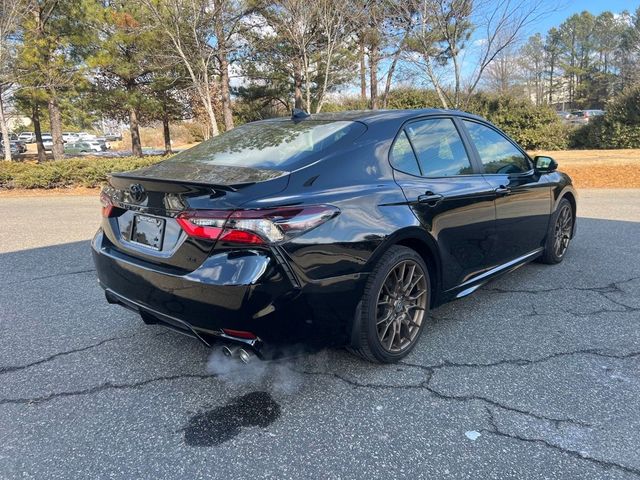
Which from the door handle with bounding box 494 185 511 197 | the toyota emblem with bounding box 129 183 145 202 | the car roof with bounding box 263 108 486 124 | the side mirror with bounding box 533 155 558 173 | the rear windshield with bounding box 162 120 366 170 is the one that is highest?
the car roof with bounding box 263 108 486 124

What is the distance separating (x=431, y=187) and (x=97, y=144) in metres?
42.3

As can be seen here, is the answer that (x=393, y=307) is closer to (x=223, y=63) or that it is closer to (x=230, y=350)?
(x=230, y=350)

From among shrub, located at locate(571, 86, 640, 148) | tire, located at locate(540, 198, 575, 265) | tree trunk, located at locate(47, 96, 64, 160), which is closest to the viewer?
tire, located at locate(540, 198, 575, 265)

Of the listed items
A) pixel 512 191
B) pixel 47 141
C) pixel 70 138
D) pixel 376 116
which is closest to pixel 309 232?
pixel 376 116

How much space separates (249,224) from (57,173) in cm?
1290

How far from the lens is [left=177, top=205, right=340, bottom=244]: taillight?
2.24m

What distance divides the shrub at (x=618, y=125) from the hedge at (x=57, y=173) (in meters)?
18.6

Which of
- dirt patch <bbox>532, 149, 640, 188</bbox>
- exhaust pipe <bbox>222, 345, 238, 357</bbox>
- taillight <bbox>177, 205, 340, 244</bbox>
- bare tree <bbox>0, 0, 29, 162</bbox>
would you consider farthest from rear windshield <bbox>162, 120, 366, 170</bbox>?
bare tree <bbox>0, 0, 29, 162</bbox>

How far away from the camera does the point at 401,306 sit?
294cm

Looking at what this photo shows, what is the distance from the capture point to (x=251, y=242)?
2.24 m

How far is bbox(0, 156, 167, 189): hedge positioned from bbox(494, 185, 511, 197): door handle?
38.4 ft

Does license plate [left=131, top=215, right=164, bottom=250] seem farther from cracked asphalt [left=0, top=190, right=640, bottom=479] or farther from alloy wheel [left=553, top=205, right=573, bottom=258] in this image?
alloy wheel [left=553, top=205, right=573, bottom=258]

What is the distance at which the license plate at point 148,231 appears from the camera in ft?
8.26

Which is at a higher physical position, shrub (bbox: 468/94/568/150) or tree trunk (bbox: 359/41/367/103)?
tree trunk (bbox: 359/41/367/103)
